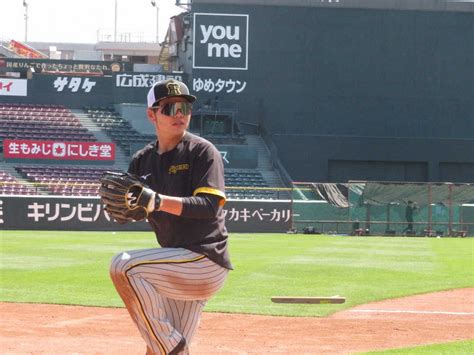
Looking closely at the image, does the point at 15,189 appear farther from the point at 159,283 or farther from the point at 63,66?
the point at 159,283

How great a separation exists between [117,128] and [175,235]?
42.0m

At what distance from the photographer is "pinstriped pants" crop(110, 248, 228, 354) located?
5453 millimetres

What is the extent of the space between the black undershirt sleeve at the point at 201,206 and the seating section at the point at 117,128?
39.9 m

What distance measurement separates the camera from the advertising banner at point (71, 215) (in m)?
32.8

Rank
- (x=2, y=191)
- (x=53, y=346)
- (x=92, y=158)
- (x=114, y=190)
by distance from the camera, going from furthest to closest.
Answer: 1. (x=92, y=158)
2. (x=2, y=191)
3. (x=53, y=346)
4. (x=114, y=190)

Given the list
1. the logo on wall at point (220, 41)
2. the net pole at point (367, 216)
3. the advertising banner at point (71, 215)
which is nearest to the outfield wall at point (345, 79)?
the logo on wall at point (220, 41)

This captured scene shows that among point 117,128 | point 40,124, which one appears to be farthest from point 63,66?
point 117,128

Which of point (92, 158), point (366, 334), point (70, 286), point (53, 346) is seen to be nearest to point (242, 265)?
point (70, 286)

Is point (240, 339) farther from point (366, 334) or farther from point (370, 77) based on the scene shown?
point (370, 77)

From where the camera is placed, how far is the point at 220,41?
47156mm

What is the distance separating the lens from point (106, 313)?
11258 mm

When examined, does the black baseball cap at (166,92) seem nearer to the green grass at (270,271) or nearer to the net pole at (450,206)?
the green grass at (270,271)

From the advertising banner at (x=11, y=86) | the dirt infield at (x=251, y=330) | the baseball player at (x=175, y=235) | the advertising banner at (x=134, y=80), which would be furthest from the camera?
the advertising banner at (x=134, y=80)

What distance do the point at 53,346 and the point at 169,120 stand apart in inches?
148
